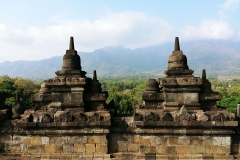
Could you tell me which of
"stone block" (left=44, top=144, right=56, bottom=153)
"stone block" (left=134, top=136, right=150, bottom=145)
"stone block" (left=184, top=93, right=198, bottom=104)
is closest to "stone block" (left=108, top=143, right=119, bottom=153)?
"stone block" (left=134, top=136, right=150, bottom=145)

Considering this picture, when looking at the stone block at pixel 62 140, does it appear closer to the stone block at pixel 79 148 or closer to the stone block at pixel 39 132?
the stone block at pixel 79 148

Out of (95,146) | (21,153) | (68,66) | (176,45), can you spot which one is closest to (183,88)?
(176,45)

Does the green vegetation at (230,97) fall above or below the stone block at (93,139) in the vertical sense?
above

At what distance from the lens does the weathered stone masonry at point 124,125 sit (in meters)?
6.00

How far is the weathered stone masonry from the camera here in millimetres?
6000

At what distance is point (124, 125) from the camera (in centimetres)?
634

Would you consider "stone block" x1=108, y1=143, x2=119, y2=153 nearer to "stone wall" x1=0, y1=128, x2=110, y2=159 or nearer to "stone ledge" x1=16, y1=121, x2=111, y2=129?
"stone wall" x1=0, y1=128, x2=110, y2=159

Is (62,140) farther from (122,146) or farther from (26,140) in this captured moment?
(122,146)

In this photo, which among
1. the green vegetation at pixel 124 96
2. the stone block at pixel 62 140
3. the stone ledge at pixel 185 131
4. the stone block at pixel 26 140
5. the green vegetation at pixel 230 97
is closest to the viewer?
the stone ledge at pixel 185 131

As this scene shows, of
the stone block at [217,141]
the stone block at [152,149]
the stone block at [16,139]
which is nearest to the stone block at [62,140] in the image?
the stone block at [16,139]

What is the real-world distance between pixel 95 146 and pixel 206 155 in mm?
2755

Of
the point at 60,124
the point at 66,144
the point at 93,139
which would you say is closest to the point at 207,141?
the point at 93,139

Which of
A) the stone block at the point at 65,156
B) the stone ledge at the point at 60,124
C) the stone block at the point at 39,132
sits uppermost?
the stone ledge at the point at 60,124

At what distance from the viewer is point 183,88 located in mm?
6375
